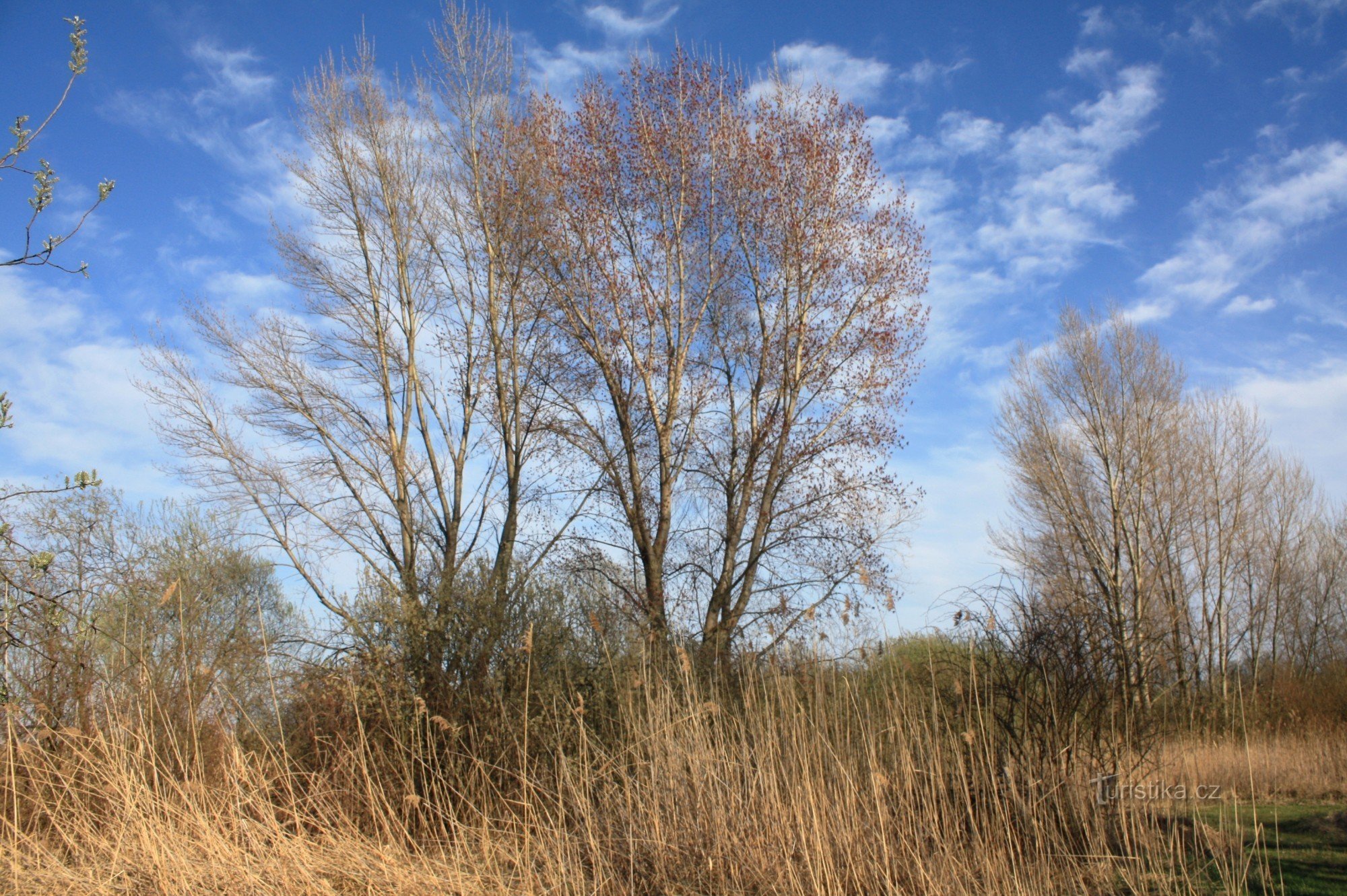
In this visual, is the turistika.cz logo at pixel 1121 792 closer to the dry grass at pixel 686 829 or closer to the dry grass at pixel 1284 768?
the dry grass at pixel 686 829

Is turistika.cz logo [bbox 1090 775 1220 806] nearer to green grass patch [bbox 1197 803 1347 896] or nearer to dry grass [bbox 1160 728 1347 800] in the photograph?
green grass patch [bbox 1197 803 1347 896]

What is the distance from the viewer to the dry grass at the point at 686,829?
4.77 m

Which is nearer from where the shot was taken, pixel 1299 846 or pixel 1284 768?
pixel 1299 846

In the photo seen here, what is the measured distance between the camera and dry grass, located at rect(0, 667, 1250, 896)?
4.77m

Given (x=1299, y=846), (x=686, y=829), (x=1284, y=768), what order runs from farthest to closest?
(x=1284, y=768) < (x=1299, y=846) < (x=686, y=829)

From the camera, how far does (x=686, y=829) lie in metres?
5.39

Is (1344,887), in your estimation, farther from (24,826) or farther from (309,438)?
(309,438)

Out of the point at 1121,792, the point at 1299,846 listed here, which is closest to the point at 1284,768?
the point at 1299,846

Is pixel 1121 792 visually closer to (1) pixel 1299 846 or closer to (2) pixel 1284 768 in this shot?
(1) pixel 1299 846

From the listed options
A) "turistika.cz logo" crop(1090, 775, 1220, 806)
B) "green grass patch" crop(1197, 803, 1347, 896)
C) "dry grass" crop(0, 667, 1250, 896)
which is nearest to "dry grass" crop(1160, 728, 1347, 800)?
"green grass patch" crop(1197, 803, 1347, 896)

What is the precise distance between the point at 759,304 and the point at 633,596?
18.0 feet

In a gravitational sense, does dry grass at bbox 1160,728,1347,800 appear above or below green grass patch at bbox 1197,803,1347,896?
below

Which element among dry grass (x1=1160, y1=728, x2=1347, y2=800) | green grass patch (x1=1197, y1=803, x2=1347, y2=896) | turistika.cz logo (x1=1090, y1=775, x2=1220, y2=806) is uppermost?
turistika.cz logo (x1=1090, y1=775, x2=1220, y2=806)

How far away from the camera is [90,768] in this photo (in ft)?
19.0
